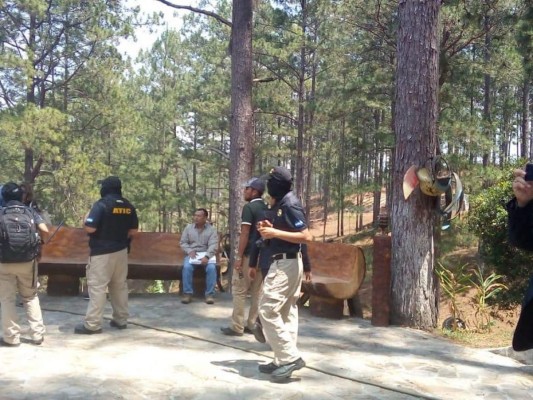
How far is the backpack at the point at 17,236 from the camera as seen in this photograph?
17.1 feet

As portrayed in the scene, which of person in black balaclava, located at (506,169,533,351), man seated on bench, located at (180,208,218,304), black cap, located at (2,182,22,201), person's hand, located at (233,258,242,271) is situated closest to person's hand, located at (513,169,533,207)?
person in black balaclava, located at (506,169,533,351)

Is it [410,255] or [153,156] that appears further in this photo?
[153,156]

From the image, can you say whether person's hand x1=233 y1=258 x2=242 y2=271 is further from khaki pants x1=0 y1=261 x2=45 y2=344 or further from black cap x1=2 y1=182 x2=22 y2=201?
black cap x1=2 y1=182 x2=22 y2=201

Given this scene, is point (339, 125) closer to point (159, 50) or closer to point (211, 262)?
point (159, 50)

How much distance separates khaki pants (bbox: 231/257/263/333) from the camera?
5.82 metres

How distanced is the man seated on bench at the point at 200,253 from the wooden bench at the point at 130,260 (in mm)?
196

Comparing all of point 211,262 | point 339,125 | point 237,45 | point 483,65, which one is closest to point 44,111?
point 237,45

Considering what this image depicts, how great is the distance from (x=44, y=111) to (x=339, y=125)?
1557 cm

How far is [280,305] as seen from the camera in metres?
4.57

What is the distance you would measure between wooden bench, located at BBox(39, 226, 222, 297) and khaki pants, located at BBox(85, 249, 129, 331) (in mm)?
1947

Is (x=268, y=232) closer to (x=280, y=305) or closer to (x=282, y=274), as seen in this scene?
(x=282, y=274)

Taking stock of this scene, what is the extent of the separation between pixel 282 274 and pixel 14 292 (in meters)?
2.78

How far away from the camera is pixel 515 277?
28.1ft

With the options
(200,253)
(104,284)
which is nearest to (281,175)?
(104,284)
